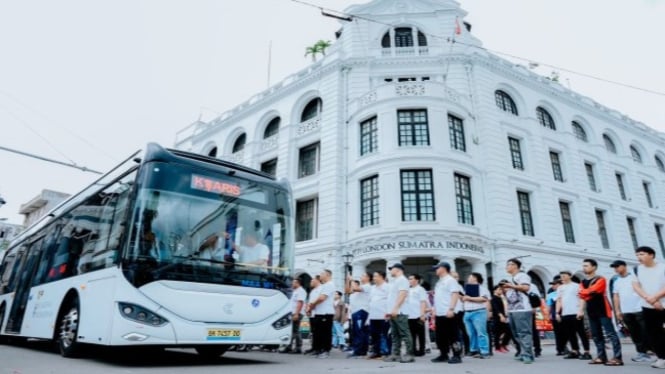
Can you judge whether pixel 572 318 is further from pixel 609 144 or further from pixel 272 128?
pixel 609 144

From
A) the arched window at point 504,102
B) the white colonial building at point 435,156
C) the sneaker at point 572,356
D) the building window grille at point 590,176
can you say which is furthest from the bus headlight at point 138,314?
the building window grille at point 590,176

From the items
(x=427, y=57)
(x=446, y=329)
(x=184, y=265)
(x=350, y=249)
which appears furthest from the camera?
(x=427, y=57)

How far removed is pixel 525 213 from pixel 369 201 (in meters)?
7.75

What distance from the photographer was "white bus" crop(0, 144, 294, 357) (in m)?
5.38

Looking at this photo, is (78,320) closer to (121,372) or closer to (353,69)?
(121,372)

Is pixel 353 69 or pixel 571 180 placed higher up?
pixel 353 69

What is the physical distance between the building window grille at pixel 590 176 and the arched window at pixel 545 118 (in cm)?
312

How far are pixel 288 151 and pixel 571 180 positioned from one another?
48.2ft

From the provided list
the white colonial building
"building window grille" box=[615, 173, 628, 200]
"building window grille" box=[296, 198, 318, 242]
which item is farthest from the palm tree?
"building window grille" box=[615, 173, 628, 200]

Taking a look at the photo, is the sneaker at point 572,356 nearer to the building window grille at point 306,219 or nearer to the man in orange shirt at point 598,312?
the man in orange shirt at point 598,312

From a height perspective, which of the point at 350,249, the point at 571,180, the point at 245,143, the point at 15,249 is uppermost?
the point at 245,143

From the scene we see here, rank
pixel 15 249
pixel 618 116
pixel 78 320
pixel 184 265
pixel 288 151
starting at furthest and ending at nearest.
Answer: pixel 618 116 → pixel 288 151 → pixel 15 249 → pixel 78 320 → pixel 184 265

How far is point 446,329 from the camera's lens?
693 cm

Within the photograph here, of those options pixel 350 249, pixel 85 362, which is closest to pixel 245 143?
pixel 350 249
